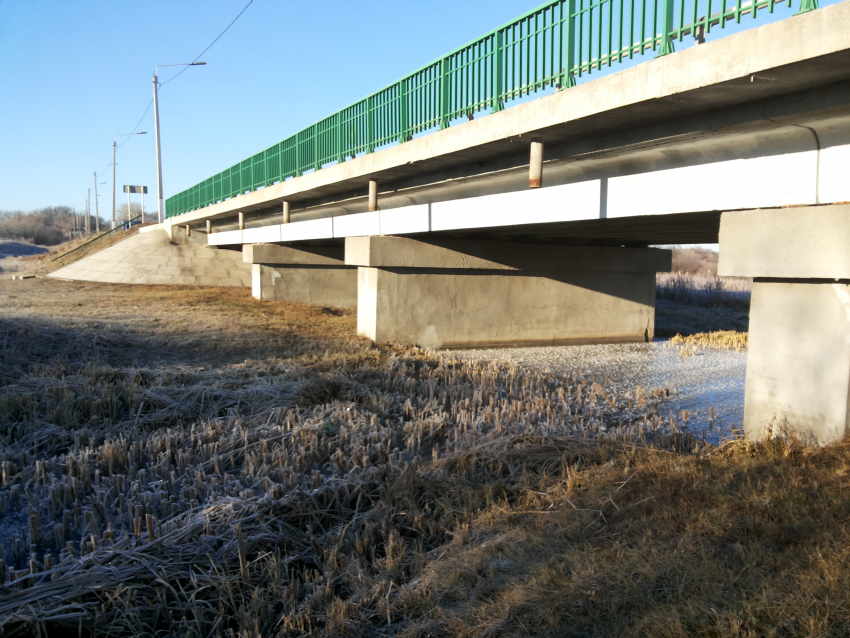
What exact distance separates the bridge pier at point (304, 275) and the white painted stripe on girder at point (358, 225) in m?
5.95

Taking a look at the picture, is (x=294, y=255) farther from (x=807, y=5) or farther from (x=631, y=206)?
(x=807, y=5)

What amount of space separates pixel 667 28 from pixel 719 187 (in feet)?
5.63

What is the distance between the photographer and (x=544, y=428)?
588 cm

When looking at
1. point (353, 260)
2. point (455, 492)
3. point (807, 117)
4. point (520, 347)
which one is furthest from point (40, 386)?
point (520, 347)

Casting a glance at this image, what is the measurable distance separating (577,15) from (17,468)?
22.8 feet

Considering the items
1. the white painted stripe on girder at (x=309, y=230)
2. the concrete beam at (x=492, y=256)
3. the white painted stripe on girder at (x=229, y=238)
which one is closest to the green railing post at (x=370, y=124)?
the concrete beam at (x=492, y=256)

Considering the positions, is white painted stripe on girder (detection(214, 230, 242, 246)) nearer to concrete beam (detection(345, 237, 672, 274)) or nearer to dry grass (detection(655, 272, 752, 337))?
concrete beam (detection(345, 237, 672, 274))

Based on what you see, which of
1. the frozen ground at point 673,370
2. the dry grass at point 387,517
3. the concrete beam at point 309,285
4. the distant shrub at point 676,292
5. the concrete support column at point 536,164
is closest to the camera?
the dry grass at point 387,517

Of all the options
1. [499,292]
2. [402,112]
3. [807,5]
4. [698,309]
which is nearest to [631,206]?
[807,5]

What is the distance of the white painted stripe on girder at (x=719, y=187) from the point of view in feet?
18.0

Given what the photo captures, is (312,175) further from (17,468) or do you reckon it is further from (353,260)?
(17,468)

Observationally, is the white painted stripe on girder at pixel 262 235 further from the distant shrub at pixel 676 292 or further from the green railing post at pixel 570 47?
the distant shrub at pixel 676 292

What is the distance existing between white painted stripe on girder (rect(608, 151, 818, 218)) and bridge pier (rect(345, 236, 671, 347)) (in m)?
5.44

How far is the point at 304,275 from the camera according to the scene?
19969mm
